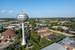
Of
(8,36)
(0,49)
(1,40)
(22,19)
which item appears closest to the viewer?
(0,49)

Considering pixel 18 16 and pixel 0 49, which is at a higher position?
pixel 18 16

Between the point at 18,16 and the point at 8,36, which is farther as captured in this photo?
the point at 8,36

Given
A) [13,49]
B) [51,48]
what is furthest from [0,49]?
[51,48]

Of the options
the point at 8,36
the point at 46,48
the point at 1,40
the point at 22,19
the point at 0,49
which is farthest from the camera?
the point at 8,36

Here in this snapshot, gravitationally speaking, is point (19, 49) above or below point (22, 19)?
below

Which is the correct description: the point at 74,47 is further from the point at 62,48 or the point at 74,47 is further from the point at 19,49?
the point at 19,49

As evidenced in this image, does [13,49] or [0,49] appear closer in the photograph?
[13,49]

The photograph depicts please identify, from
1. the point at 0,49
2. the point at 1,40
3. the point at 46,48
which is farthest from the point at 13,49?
the point at 1,40

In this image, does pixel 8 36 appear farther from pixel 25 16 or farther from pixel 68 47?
pixel 68 47

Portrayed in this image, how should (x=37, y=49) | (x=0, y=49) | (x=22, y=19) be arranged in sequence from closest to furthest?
(x=37, y=49) < (x=0, y=49) < (x=22, y=19)
